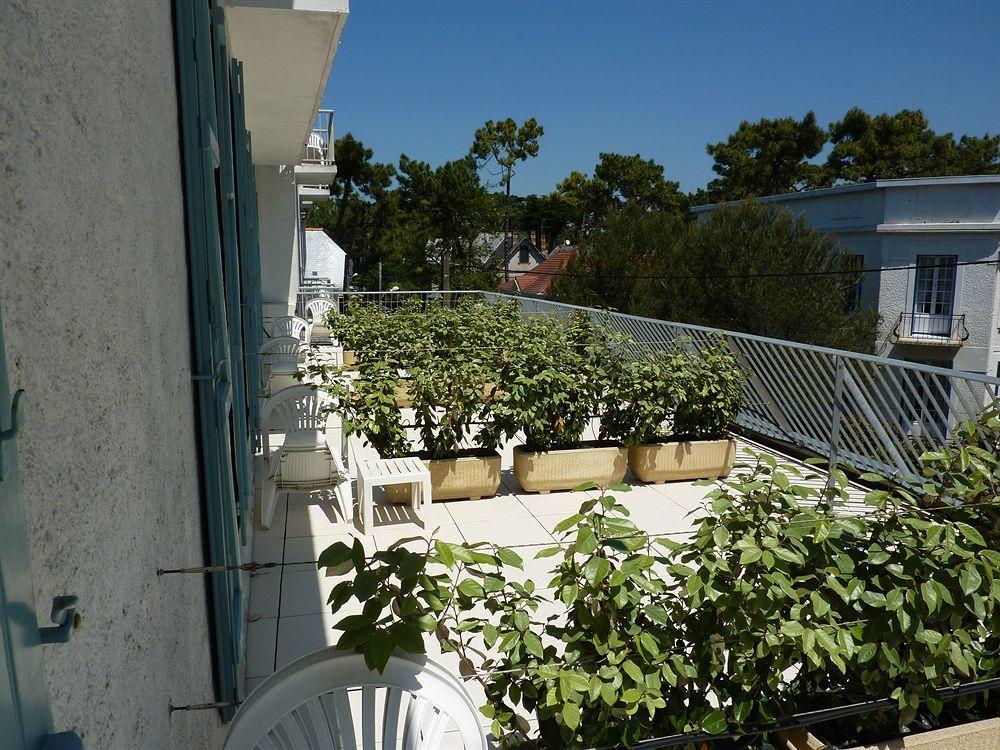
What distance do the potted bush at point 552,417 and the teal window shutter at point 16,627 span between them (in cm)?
449

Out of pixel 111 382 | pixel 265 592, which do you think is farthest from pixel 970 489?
pixel 265 592

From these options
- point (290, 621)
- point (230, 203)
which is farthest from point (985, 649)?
point (230, 203)

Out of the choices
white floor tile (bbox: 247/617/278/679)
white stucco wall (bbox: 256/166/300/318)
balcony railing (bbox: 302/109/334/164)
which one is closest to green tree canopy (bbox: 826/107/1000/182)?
balcony railing (bbox: 302/109/334/164)

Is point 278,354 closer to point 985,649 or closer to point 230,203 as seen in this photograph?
point 230,203

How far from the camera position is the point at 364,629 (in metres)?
1.47

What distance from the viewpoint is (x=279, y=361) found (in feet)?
25.2

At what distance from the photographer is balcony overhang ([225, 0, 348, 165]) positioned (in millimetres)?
3861

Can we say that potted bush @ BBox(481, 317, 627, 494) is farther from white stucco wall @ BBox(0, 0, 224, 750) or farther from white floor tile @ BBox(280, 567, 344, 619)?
white stucco wall @ BBox(0, 0, 224, 750)

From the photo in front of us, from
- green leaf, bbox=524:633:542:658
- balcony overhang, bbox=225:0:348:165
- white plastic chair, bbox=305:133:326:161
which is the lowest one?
green leaf, bbox=524:633:542:658

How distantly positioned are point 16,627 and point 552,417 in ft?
15.9

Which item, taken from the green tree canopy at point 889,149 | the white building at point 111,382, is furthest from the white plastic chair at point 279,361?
the green tree canopy at point 889,149

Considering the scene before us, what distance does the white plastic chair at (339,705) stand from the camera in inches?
56.2

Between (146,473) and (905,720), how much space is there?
6.25 feet

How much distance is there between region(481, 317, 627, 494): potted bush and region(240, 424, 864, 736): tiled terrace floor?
174 millimetres
